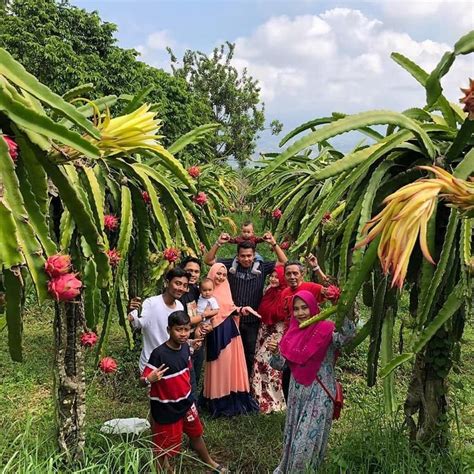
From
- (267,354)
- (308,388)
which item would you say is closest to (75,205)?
(308,388)

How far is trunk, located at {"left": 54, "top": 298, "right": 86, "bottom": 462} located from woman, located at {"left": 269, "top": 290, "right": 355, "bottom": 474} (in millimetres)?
1012

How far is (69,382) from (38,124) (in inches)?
58.7

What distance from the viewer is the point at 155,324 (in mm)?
3361

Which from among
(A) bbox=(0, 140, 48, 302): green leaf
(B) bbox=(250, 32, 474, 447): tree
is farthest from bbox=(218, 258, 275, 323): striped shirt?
(A) bbox=(0, 140, 48, 302): green leaf

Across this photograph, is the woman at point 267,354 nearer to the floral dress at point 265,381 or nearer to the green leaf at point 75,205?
the floral dress at point 265,381

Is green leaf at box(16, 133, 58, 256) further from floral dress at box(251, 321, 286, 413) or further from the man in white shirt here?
floral dress at box(251, 321, 286, 413)

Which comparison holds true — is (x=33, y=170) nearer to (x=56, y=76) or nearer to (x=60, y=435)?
(x=60, y=435)

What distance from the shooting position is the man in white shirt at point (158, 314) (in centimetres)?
336

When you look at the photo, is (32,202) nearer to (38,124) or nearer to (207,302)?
(38,124)

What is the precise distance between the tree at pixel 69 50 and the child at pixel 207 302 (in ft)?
20.8

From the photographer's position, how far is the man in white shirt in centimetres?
336

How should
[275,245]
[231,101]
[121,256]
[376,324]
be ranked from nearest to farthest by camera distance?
[376,324]
[121,256]
[275,245]
[231,101]

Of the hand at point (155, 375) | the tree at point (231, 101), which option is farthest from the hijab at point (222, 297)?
the tree at point (231, 101)

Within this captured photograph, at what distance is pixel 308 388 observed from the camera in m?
2.86
